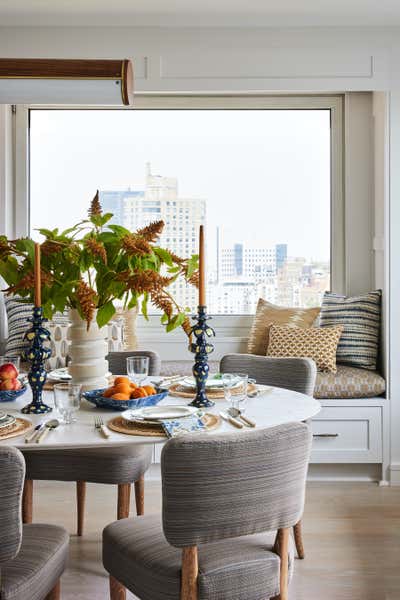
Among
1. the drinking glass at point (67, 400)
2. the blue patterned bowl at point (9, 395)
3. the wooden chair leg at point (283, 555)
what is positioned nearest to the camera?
the wooden chair leg at point (283, 555)

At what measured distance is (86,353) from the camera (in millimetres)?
2428

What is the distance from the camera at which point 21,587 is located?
169 cm

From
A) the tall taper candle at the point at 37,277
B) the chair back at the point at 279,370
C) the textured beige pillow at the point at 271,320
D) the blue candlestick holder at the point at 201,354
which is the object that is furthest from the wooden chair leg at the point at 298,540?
the textured beige pillow at the point at 271,320

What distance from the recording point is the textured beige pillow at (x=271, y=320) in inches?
174

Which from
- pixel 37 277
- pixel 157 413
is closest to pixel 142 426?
pixel 157 413

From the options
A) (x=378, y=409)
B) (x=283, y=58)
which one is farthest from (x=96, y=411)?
(x=283, y=58)

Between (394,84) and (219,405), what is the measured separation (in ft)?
7.91

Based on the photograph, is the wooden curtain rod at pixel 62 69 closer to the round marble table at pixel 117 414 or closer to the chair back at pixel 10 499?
the round marble table at pixel 117 414

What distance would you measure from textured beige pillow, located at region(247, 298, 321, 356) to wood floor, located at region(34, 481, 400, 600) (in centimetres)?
91

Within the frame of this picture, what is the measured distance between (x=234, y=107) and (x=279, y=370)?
238 centimetres

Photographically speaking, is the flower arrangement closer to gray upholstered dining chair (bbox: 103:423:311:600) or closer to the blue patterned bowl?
the blue patterned bowl

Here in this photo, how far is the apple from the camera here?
2.42 metres

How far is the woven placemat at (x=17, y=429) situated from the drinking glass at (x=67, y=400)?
0.32 ft

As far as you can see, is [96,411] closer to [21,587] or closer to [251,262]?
[21,587]
